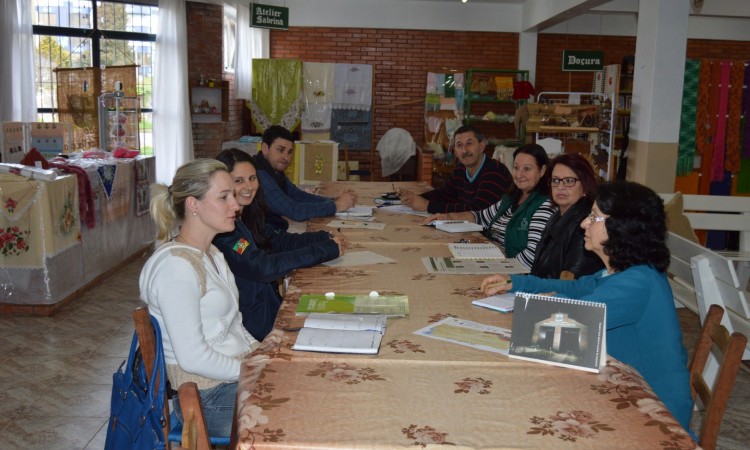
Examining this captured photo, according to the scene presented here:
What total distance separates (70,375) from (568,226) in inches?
112

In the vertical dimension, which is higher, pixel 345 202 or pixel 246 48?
pixel 246 48

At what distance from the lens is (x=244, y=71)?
1087cm

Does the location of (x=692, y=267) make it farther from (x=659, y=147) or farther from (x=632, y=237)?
(x=659, y=147)

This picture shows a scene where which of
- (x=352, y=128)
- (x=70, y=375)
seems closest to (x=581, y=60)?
(x=352, y=128)

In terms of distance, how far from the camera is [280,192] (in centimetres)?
442

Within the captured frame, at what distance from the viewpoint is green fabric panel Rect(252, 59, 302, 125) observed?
1080cm

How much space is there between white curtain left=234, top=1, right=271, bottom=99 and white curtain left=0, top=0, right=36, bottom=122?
338 centimetres

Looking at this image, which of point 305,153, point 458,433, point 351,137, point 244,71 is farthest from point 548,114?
point 458,433

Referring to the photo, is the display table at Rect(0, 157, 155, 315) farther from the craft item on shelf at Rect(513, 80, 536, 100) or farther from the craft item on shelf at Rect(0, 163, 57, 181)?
the craft item on shelf at Rect(513, 80, 536, 100)

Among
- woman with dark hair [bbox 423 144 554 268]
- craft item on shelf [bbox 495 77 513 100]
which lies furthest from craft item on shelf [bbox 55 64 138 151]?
craft item on shelf [bbox 495 77 513 100]

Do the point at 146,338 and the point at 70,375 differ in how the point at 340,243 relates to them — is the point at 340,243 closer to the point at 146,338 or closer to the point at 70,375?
the point at 146,338

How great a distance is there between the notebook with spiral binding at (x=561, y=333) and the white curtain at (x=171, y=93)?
25.5 feet

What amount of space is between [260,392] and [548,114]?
6486 mm

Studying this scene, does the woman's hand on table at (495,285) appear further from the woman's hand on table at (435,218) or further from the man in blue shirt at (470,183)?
the man in blue shirt at (470,183)
